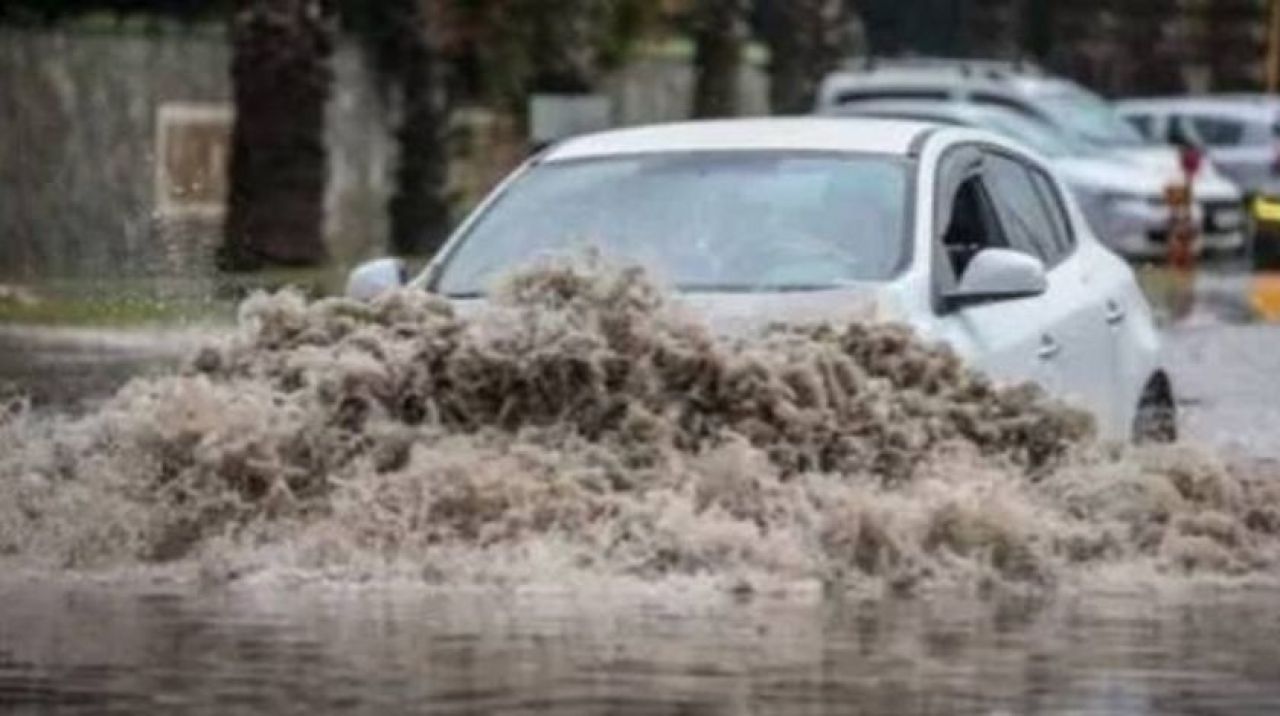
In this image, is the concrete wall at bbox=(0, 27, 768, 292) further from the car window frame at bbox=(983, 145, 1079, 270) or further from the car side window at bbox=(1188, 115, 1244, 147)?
the car window frame at bbox=(983, 145, 1079, 270)

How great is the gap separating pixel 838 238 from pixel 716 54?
26840 mm

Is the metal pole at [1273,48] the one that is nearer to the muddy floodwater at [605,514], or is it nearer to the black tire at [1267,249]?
the black tire at [1267,249]

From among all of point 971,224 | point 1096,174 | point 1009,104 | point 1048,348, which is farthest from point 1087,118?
point 1048,348

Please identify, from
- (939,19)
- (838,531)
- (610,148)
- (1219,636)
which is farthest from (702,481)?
(939,19)

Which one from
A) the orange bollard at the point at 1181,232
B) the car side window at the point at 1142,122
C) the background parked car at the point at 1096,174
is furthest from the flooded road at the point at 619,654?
the car side window at the point at 1142,122

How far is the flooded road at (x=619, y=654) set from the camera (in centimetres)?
1030

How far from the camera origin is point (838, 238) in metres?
14.8

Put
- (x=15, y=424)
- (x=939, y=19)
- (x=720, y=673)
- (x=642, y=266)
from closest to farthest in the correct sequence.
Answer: (x=720, y=673), (x=642, y=266), (x=15, y=424), (x=939, y=19)

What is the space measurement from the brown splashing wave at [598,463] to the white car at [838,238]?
0.55 metres

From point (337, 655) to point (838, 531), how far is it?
6.52ft

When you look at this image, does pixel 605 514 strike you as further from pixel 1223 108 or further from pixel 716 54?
pixel 1223 108

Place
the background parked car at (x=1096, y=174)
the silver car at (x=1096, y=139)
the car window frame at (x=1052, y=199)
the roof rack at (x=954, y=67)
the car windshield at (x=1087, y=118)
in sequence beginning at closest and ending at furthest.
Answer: the car window frame at (x=1052, y=199) < the background parked car at (x=1096, y=174) < the silver car at (x=1096, y=139) < the car windshield at (x=1087, y=118) < the roof rack at (x=954, y=67)

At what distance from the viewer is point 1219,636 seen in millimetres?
11703

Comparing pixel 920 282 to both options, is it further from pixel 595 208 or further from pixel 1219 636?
pixel 1219 636
